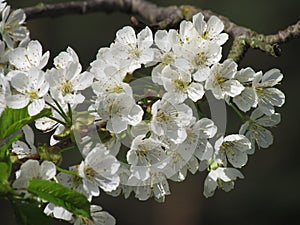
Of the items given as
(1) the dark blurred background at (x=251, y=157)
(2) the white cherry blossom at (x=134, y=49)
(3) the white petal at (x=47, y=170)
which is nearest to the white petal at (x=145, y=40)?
(2) the white cherry blossom at (x=134, y=49)

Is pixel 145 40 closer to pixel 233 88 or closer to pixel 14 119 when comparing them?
pixel 233 88

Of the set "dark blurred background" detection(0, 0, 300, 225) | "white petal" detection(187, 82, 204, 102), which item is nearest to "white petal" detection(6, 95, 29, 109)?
"white petal" detection(187, 82, 204, 102)

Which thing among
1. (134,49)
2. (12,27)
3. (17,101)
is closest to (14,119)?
(17,101)

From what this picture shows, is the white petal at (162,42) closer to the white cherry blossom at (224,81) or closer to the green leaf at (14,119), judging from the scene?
the white cherry blossom at (224,81)

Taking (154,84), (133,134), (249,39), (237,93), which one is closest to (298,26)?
(249,39)

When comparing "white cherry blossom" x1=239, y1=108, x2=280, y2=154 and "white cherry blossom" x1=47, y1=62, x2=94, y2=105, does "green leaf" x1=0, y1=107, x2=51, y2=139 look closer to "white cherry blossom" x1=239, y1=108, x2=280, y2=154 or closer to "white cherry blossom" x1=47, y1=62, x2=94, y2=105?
"white cherry blossom" x1=47, y1=62, x2=94, y2=105

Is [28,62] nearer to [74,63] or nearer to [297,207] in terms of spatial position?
[74,63]
